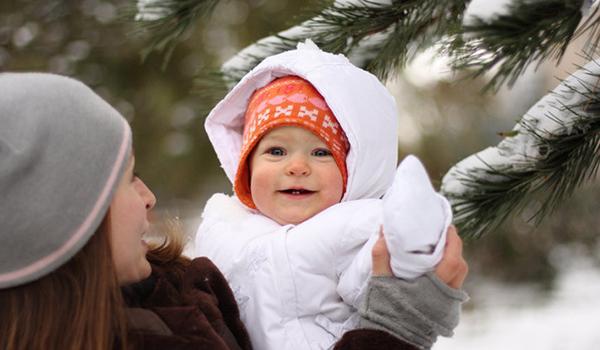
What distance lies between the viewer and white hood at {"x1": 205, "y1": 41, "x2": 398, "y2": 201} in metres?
1.57

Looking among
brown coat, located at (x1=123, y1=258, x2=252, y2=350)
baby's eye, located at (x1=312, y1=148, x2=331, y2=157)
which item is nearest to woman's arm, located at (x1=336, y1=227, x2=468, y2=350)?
brown coat, located at (x1=123, y1=258, x2=252, y2=350)

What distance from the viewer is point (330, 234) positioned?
4.78 feet

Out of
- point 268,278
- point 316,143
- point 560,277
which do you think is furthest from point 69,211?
point 560,277

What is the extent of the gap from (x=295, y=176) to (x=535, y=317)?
440 centimetres

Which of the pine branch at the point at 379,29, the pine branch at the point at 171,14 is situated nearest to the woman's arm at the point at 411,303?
the pine branch at the point at 379,29

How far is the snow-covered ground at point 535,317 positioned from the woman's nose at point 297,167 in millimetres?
3718

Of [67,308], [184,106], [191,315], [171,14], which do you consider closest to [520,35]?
[191,315]

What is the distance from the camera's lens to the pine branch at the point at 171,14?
79.5 inches

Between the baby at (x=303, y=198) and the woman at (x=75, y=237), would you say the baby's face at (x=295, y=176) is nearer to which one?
the baby at (x=303, y=198)

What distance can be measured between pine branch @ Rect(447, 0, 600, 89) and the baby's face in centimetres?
30

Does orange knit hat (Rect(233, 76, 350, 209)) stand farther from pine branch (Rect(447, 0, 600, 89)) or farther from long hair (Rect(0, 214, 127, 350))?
long hair (Rect(0, 214, 127, 350))

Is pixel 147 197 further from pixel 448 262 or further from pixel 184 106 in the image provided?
pixel 184 106

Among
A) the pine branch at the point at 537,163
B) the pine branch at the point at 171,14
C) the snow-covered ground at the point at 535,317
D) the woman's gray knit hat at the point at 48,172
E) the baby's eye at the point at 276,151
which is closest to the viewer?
the woman's gray knit hat at the point at 48,172

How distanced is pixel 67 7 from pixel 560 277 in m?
4.33
